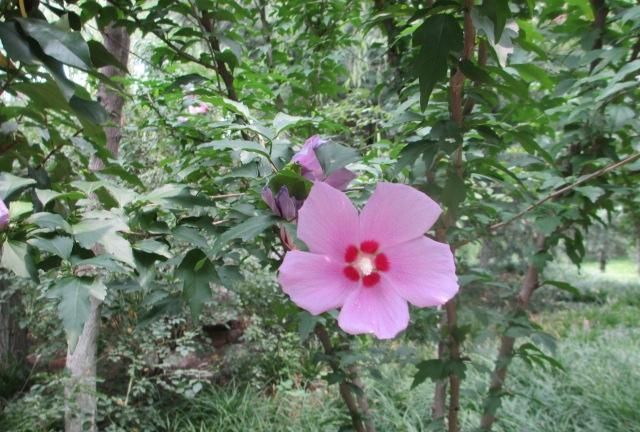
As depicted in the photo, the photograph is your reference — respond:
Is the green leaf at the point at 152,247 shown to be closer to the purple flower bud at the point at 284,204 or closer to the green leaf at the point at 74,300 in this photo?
the green leaf at the point at 74,300

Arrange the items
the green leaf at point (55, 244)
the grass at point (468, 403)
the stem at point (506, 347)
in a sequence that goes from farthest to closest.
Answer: the grass at point (468, 403) < the stem at point (506, 347) < the green leaf at point (55, 244)

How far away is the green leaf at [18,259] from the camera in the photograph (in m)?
0.62

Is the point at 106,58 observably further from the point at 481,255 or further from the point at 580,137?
the point at 481,255

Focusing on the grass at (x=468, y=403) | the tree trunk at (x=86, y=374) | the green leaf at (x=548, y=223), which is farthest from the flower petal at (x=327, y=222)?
the grass at (x=468, y=403)

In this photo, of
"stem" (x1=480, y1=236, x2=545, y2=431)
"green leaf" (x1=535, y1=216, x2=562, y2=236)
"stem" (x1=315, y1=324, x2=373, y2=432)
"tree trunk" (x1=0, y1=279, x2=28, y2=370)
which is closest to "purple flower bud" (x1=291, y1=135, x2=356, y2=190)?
"stem" (x1=315, y1=324, x2=373, y2=432)

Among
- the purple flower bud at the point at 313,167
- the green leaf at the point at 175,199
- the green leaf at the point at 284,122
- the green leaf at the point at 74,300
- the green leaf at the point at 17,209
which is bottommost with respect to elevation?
the green leaf at the point at 74,300

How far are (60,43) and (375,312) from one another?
0.53 metres

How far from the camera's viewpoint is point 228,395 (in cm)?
403

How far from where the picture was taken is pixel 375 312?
0.56m

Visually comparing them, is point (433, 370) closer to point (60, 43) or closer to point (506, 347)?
point (506, 347)

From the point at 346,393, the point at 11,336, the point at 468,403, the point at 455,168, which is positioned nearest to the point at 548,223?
the point at 455,168

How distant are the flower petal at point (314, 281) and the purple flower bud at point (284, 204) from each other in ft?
0.37

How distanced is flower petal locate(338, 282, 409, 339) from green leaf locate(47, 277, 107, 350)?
0.31 meters

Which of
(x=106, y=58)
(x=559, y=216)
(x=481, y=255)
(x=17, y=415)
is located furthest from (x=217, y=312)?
(x=481, y=255)
